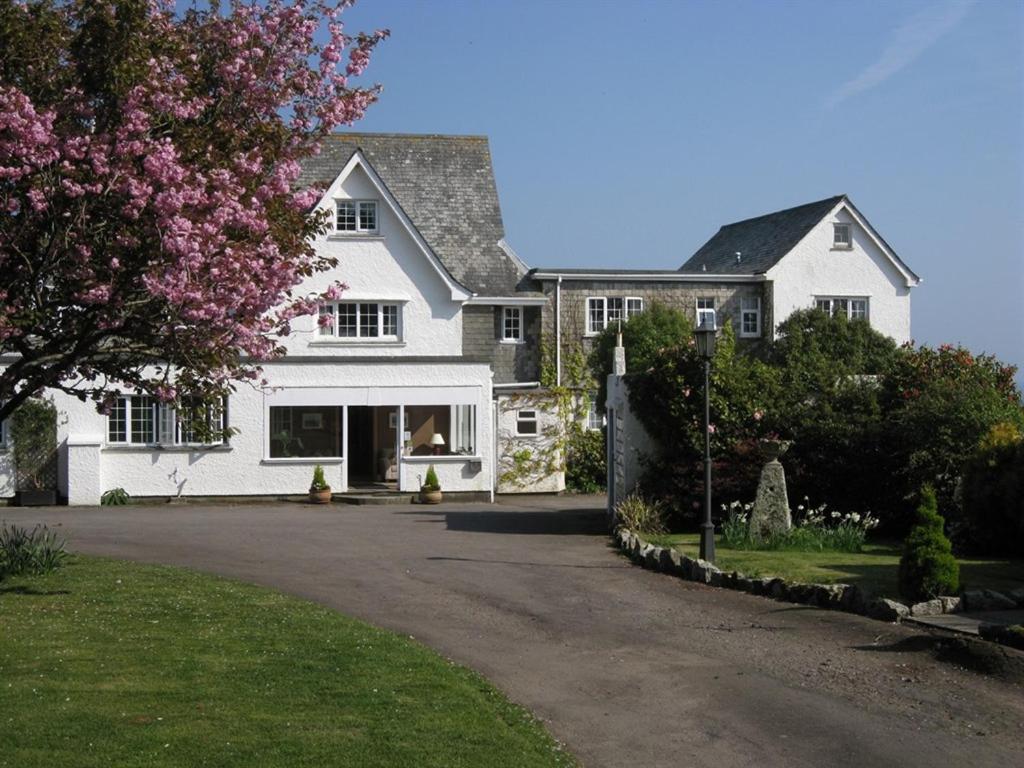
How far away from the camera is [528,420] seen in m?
36.0

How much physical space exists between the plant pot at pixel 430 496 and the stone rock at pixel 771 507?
1272 cm

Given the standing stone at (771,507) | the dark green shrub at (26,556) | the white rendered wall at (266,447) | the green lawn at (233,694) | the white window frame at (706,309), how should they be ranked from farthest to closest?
the white window frame at (706,309) → the white rendered wall at (266,447) → the standing stone at (771,507) → the dark green shrub at (26,556) → the green lawn at (233,694)

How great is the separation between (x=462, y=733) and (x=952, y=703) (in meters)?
3.95

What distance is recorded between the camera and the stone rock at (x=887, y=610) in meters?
13.7

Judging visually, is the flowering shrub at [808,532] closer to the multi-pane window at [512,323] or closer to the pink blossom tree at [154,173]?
the pink blossom tree at [154,173]

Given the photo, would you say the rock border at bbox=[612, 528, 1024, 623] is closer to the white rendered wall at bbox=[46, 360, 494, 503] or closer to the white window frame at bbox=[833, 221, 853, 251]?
the white rendered wall at bbox=[46, 360, 494, 503]

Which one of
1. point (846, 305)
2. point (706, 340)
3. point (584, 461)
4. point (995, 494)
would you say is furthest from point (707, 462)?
point (846, 305)

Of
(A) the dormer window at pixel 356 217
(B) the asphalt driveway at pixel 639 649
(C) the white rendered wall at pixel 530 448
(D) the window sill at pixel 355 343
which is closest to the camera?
(B) the asphalt driveway at pixel 639 649

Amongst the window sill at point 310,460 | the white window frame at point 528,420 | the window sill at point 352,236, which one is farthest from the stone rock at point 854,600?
the window sill at point 352,236

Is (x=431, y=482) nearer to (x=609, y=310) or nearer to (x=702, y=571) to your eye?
(x=609, y=310)

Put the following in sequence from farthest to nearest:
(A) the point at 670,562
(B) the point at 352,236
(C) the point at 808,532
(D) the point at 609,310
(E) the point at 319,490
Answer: (D) the point at 609,310
(B) the point at 352,236
(E) the point at 319,490
(C) the point at 808,532
(A) the point at 670,562

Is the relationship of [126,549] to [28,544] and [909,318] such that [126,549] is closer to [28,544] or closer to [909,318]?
[28,544]

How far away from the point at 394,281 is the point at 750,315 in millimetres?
14021

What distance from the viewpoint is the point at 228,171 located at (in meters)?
13.7
